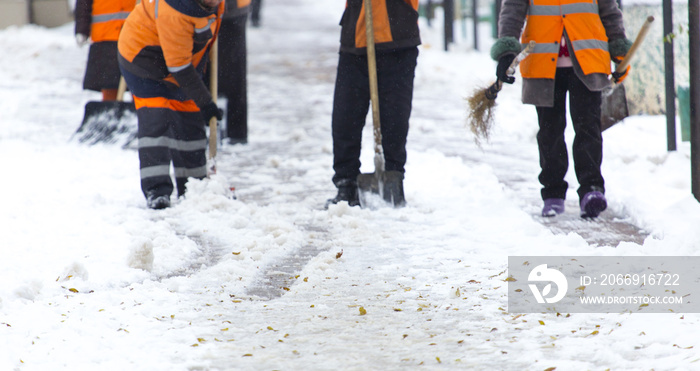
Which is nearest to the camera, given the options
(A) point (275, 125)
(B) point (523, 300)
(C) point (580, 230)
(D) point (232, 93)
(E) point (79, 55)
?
(B) point (523, 300)

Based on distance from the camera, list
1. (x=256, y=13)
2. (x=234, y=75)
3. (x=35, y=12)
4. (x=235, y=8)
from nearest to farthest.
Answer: (x=235, y=8)
(x=234, y=75)
(x=35, y=12)
(x=256, y=13)

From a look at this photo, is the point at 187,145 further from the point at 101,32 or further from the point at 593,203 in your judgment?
the point at 593,203

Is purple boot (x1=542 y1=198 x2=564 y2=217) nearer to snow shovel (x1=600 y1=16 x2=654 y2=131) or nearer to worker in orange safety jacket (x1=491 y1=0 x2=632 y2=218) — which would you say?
worker in orange safety jacket (x1=491 y1=0 x2=632 y2=218)

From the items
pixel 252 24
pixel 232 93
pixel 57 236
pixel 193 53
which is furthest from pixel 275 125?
pixel 252 24

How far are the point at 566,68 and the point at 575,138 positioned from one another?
393 millimetres

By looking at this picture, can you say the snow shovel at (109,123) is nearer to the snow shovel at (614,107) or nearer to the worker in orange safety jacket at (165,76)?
the worker in orange safety jacket at (165,76)

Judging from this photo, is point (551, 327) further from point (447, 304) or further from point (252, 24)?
point (252, 24)

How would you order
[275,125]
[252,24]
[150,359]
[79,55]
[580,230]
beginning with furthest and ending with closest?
[252,24]
[79,55]
[275,125]
[580,230]
[150,359]

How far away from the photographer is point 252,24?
54.0 feet

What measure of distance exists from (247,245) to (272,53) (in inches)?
370

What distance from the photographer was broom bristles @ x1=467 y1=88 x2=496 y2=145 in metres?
4.48

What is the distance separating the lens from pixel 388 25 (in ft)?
14.6

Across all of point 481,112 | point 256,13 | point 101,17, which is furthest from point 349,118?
point 256,13

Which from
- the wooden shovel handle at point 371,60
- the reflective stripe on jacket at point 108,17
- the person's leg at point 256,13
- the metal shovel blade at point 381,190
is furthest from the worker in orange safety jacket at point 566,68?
the person's leg at point 256,13
